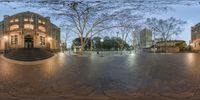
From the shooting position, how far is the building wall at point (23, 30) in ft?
7.79

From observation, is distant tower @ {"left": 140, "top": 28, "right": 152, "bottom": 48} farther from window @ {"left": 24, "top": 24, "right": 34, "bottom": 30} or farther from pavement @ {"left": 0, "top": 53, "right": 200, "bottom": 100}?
window @ {"left": 24, "top": 24, "right": 34, "bottom": 30}

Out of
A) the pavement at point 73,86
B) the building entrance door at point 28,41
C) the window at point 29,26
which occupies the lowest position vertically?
the pavement at point 73,86

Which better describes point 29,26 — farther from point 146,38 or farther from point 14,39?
point 146,38

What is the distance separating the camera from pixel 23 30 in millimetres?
2379

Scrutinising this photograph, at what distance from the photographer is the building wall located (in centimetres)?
238

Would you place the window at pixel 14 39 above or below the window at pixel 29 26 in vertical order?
below

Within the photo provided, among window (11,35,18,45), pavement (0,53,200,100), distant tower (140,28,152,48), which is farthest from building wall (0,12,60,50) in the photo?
distant tower (140,28,152,48)

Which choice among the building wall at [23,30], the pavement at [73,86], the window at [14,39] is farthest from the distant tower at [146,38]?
the window at [14,39]

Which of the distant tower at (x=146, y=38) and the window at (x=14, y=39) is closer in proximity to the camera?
the window at (x=14, y=39)

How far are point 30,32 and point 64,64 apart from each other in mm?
1926

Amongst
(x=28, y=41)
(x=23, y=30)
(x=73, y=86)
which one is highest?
(x=23, y=30)

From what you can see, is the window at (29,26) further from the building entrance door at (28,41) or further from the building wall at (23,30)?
the building entrance door at (28,41)

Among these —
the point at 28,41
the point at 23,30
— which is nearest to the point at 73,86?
the point at 28,41

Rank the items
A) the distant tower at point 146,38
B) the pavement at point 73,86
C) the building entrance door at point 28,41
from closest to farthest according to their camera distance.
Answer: the building entrance door at point 28,41, the pavement at point 73,86, the distant tower at point 146,38
